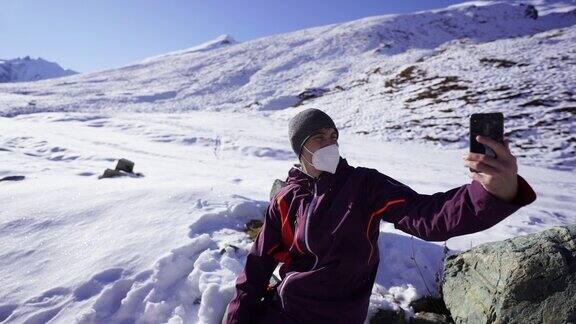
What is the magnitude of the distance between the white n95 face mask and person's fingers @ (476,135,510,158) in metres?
1.14

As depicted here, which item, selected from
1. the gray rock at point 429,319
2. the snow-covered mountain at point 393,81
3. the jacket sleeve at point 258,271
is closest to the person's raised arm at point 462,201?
the jacket sleeve at point 258,271

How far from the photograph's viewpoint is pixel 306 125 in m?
2.84

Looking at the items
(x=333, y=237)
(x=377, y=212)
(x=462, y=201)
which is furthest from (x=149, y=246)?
(x=462, y=201)

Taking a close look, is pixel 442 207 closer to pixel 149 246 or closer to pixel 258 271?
pixel 258 271

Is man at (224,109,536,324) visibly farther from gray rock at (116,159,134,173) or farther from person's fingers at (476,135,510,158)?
gray rock at (116,159,134,173)

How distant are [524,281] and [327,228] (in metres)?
1.53

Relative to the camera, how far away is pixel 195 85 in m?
43.4

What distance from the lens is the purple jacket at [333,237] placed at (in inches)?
94.6

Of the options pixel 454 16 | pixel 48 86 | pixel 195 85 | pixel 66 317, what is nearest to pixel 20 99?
pixel 48 86

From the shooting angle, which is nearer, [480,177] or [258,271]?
[480,177]

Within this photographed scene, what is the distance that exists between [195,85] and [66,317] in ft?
138

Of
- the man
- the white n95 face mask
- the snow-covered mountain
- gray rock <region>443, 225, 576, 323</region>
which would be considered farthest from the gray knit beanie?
the snow-covered mountain

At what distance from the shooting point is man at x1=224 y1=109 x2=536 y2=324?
7.25ft

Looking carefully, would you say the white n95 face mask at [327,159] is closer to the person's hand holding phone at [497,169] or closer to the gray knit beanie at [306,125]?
the gray knit beanie at [306,125]
